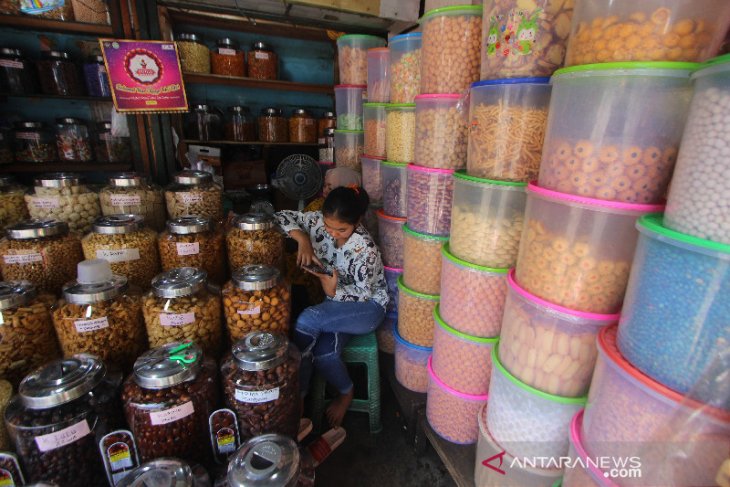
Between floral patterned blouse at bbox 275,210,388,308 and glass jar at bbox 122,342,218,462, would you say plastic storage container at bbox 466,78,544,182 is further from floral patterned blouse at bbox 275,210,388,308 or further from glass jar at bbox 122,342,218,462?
glass jar at bbox 122,342,218,462

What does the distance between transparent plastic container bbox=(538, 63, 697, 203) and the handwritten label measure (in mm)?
996

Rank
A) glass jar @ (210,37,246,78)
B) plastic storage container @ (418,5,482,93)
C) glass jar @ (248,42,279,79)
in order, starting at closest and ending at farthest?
plastic storage container @ (418,5,482,93), glass jar @ (210,37,246,78), glass jar @ (248,42,279,79)

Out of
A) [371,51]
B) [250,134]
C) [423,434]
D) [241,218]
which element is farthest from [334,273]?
[250,134]

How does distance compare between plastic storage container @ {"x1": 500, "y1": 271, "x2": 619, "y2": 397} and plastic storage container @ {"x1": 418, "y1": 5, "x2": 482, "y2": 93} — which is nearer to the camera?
plastic storage container @ {"x1": 500, "y1": 271, "x2": 619, "y2": 397}

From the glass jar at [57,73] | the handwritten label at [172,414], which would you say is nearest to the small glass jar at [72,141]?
the glass jar at [57,73]

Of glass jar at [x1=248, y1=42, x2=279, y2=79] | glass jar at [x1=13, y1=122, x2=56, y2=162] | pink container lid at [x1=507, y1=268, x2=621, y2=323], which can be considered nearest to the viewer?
pink container lid at [x1=507, y1=268, x2=621, y2=323]

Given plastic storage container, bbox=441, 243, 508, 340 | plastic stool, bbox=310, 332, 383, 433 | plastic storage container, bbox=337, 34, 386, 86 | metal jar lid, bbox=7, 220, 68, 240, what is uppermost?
plastic storage container, bbox=337, 34, 386, 86

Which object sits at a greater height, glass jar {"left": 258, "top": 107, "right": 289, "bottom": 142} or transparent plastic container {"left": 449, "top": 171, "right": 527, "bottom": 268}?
glass jar {"left": 258, "top": 107, "right": 289, "bottom": 142}

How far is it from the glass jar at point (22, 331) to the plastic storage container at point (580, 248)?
53.0 inches

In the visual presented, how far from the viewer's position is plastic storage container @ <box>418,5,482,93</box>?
1.07m

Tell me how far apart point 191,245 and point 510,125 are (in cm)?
110

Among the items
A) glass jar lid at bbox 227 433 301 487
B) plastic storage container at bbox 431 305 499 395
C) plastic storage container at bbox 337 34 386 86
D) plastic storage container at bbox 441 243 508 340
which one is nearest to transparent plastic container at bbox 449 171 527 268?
plastic storage container at bbox 441 243 508 340

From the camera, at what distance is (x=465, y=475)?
3.60ft

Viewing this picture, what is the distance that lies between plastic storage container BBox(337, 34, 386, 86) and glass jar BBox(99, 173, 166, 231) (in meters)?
1.34
